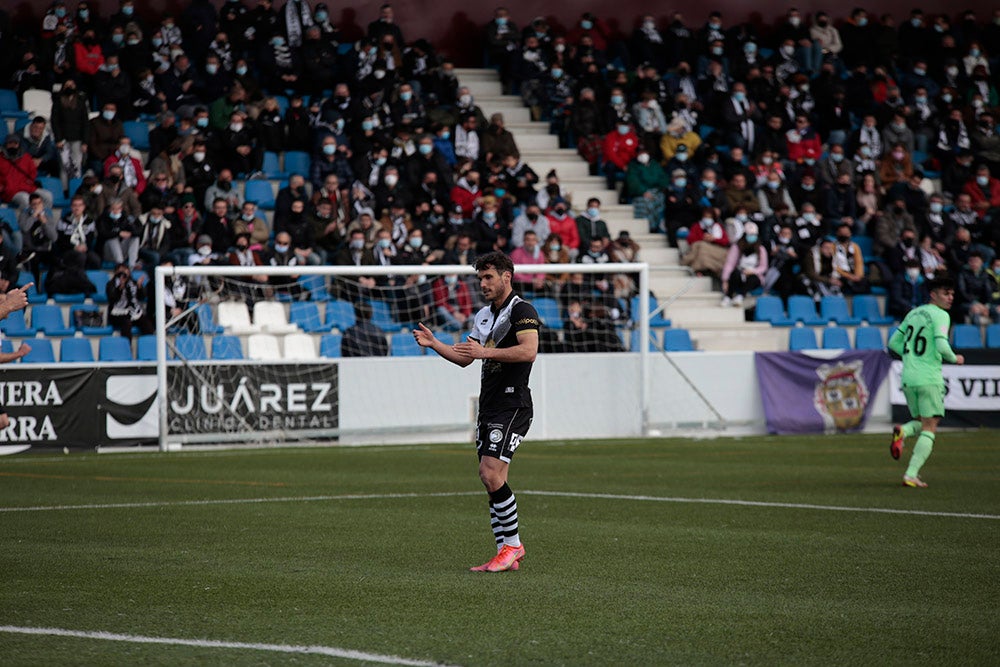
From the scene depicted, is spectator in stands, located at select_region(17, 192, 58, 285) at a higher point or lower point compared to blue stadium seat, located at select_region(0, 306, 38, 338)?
higher

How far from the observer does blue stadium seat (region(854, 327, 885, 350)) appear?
26406 millimetres

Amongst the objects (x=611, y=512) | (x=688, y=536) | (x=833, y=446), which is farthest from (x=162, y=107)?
(x=688, y=536)

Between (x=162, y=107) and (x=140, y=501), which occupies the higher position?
(x=162, y=107)

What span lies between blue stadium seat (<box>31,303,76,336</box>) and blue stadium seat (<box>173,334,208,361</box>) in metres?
1.96

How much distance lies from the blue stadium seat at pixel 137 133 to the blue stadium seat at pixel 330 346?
→ 658 centimetres

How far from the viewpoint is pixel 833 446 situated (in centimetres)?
2088

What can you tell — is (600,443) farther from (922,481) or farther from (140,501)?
(140,501)

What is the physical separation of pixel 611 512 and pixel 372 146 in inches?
625

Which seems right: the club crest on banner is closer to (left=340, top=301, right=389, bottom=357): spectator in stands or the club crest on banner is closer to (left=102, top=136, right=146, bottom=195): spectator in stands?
(left=340, top=301, right=389, bottom=357): spectator in stands

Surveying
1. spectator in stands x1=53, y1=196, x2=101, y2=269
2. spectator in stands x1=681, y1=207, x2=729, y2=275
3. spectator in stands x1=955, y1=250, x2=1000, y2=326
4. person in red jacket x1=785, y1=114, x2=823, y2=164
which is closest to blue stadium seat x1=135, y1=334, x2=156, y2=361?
spectator in stands x1=53, y1=196, x2=101, y2=269

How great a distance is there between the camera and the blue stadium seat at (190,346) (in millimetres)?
21781

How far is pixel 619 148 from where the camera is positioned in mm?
29781

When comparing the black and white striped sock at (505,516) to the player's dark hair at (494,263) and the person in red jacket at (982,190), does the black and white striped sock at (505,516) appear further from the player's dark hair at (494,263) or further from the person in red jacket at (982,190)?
the person in red jacket at (982,190)

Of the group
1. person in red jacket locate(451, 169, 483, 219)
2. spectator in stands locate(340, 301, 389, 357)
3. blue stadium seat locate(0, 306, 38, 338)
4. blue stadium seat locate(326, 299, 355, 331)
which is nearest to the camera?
blue stadium seat locate(0, 306, 38, 338)
